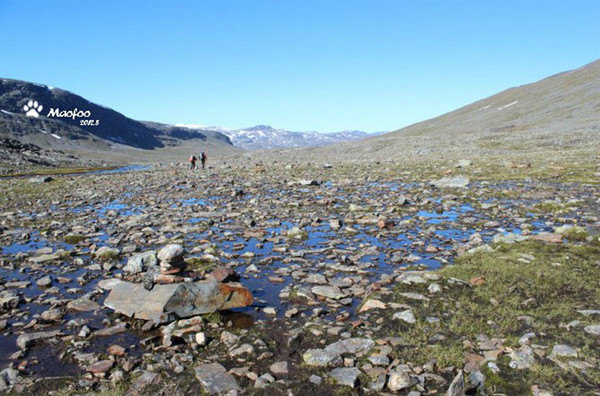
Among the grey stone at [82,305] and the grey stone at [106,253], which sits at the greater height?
the grey stone at [106,253]

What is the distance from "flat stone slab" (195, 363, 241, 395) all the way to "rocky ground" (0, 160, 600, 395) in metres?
0.03

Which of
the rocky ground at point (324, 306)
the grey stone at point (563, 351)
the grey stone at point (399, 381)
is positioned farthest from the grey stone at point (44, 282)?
the grey stone at point (563, 351)

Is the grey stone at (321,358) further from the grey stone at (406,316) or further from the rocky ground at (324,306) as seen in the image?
the grey stone at (406,316)

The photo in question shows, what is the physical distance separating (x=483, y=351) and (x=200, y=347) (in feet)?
15.3

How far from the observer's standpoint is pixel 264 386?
212 inches

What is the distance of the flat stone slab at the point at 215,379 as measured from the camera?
530 cm

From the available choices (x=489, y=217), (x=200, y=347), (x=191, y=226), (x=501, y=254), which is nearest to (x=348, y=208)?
(x=489, y=217)

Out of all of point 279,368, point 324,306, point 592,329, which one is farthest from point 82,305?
point 592,329

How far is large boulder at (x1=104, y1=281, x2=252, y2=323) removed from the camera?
24.4ft

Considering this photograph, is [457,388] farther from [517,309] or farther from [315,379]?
[517,309]

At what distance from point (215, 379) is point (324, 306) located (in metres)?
3.10

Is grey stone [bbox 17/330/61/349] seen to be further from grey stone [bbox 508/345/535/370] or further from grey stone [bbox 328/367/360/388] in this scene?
grey stone [bbox 508/345/535/370]

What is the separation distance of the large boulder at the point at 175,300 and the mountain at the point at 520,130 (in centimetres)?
4770

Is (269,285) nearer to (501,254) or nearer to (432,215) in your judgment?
(501,254)
